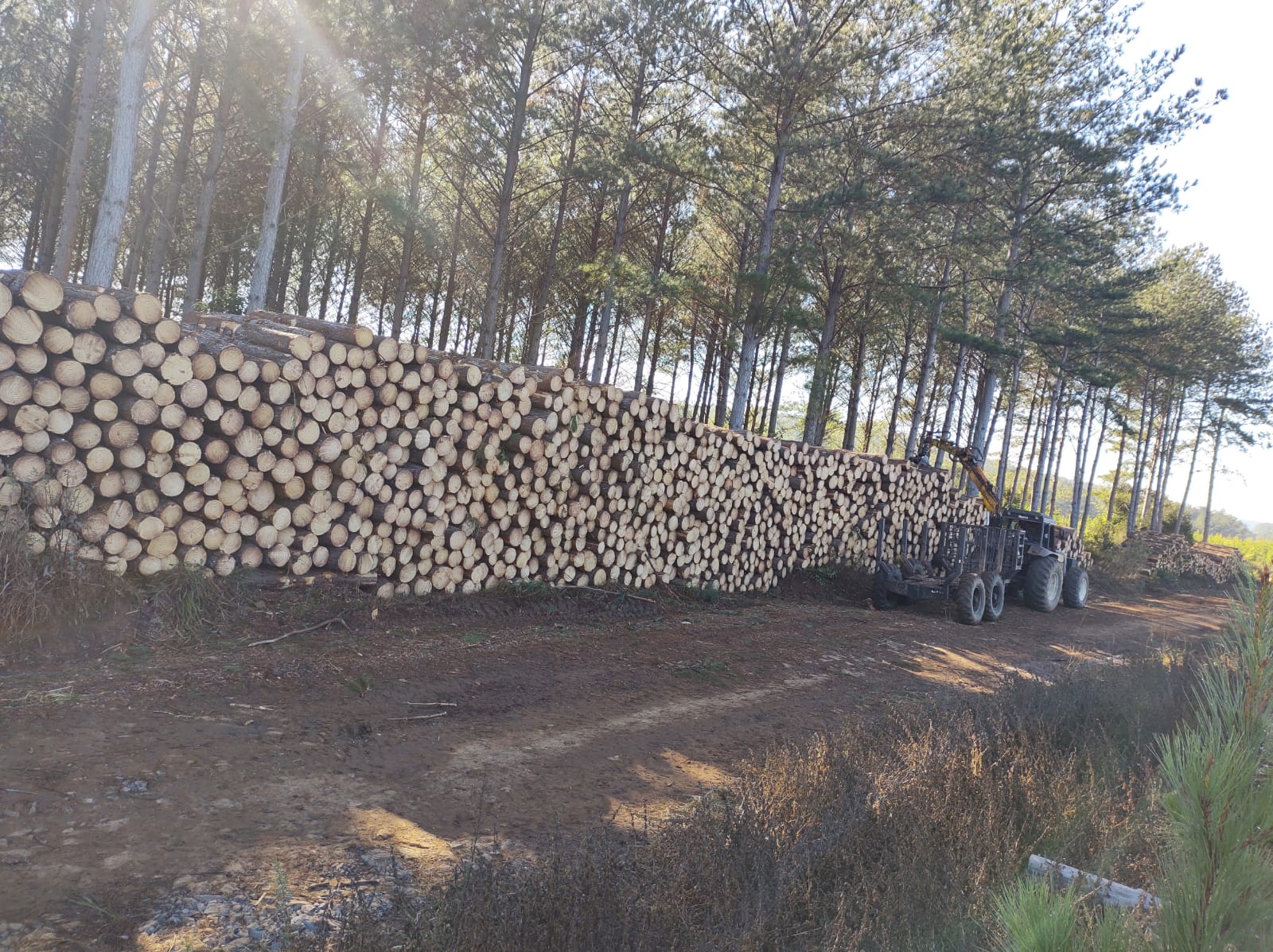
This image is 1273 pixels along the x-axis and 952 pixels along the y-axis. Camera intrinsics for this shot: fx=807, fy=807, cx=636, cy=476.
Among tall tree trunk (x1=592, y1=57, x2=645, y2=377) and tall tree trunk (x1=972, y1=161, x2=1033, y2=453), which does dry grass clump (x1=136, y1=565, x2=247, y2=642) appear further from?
tall tree trunk (x1=972, y1=161, x2=1033, y2=453)

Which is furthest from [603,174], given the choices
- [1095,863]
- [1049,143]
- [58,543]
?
[1095,863]

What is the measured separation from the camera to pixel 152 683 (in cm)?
533

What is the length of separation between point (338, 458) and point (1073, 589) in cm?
1483

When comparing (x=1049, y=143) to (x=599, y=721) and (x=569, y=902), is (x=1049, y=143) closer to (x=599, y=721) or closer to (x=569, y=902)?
(x=599, y=721)

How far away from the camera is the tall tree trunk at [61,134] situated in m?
17.6

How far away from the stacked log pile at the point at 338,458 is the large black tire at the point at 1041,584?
20.0 feet

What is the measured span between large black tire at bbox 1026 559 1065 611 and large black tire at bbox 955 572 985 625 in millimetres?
2853

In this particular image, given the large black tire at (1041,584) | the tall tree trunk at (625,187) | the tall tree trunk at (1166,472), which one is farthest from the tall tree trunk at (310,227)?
the tall tree trunk at (1166,472)

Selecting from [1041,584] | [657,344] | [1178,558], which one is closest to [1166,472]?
[1178,558]

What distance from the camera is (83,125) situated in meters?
13.8

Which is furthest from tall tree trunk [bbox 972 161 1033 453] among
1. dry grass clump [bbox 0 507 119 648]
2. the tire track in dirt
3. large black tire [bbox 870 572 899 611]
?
dry grass clump [bbox 0 507 119 648]

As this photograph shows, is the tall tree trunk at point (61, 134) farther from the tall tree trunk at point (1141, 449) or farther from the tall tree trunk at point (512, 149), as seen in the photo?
the tall tree trunk at point (1141, 449)

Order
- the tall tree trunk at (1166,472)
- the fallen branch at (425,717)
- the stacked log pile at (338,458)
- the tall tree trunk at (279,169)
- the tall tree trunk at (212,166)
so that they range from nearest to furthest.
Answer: the fallen branch at (425,717)
the stacked log pile at (338,458)
the tall tree trunk at (279,169)
the tall tree trunk at (212,166)
the tall tree trunk at (1166,472)

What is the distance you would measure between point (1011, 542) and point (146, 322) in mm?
13609
